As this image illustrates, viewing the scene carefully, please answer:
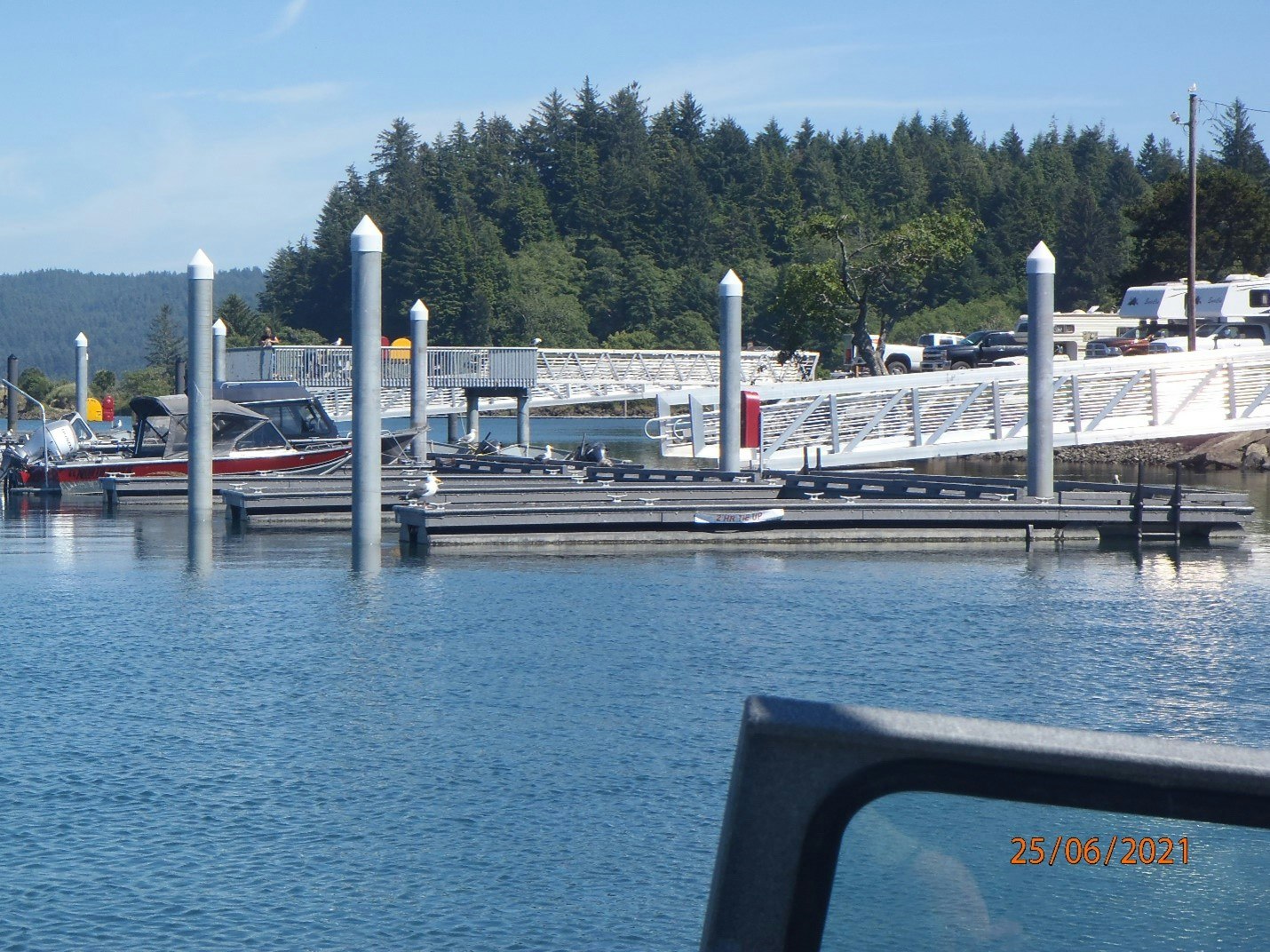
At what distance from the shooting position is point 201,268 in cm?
2212

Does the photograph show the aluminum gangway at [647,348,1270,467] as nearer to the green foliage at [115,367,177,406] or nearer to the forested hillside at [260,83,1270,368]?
the forested hillside at [260,83,1270,368]

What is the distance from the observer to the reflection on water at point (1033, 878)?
2.01m

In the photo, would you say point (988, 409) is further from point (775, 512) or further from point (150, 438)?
point (150, 438)

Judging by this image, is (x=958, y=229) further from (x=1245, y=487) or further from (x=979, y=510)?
(x=979, y=510)

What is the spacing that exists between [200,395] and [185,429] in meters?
8.20

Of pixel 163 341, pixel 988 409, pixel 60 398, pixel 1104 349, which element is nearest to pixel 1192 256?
pixel 1104 349

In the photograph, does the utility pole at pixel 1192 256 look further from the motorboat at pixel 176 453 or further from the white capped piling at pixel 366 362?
the white capped piling at pixel 366 362

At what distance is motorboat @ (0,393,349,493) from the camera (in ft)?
93.2

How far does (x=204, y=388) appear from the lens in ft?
71.3

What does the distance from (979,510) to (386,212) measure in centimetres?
11967

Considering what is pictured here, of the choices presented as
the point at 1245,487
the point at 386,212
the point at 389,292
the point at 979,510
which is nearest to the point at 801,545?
the point at 979,510

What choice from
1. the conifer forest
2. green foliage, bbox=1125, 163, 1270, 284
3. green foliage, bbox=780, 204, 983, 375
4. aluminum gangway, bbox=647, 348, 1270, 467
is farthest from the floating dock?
the conifer forest

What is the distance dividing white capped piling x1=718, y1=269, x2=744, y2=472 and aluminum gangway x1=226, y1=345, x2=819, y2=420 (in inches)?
422

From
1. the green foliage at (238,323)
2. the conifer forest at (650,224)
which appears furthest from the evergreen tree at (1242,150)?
the green foliage at (238,323)
